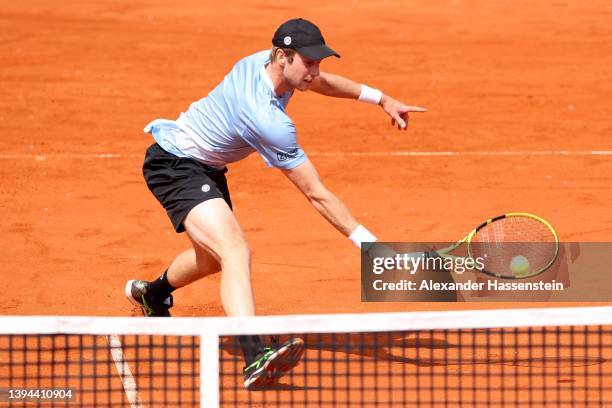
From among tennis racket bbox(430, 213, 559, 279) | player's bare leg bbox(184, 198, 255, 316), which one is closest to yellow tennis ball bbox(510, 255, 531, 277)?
tennis racket bbox(430, 213, 559, 279)

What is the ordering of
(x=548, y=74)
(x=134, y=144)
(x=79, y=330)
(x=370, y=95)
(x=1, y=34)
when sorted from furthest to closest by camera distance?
(x=1, y=34) → (x=548, y=74) → (x=134, y=144) → (x=370, y=95) → (x=79, y=330)

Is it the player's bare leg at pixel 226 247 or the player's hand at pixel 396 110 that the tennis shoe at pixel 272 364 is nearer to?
the player's bare leg at pixel 226 247

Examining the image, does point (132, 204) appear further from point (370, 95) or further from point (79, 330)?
point (79, 330)

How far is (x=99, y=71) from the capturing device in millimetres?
A: 14789

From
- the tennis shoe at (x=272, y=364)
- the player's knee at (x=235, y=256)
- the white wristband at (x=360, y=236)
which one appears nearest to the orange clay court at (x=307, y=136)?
the white wristband at (x=360, y=236)

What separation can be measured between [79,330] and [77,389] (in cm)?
150

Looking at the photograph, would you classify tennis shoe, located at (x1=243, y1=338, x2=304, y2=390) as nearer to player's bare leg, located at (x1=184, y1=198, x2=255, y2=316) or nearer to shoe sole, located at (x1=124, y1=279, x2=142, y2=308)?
player's bare leg, located at (x1=184, y1=198, x2=255, y2=316)

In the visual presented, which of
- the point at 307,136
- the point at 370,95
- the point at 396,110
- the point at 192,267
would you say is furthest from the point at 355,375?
the point at 307,136

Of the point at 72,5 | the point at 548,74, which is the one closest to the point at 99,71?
the point at 72,5

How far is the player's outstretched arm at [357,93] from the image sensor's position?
7.00 m

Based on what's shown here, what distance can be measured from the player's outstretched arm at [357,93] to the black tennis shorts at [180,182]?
804mm

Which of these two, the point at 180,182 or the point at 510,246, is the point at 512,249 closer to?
the point at 510,246

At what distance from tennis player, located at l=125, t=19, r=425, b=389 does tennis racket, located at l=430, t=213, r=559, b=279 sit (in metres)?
1.48

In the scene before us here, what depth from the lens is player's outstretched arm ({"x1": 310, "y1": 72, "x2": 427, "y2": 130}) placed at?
7.00 metres
